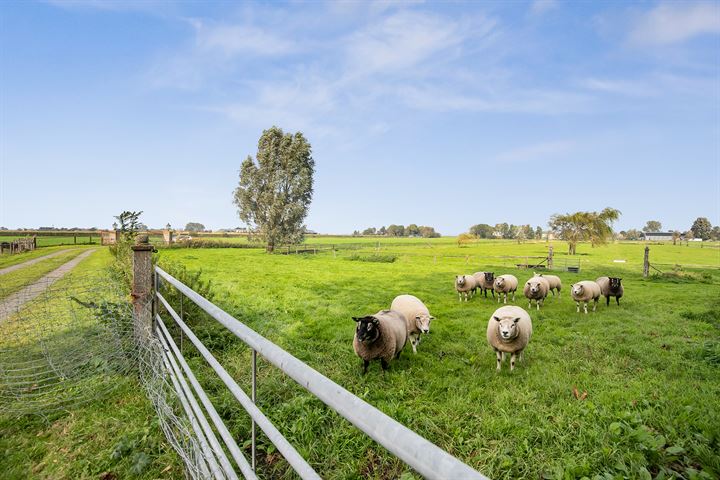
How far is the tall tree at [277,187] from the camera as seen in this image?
46.4 m

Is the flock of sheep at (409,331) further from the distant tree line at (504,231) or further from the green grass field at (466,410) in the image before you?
the distant tree line at (504,231)

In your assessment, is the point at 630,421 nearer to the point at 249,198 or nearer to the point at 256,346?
the point at 256,346

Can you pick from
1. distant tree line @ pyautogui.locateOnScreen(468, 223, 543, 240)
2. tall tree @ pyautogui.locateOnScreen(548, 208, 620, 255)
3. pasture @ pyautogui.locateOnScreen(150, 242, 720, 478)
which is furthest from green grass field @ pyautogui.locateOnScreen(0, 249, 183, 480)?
distant tree line @ pyautogui.locateOnScreen(468, 223, 543, 240)

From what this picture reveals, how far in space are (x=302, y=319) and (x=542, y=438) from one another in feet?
22.8

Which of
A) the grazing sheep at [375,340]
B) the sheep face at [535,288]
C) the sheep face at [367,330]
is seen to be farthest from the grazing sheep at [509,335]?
the sheep face at [535,288]

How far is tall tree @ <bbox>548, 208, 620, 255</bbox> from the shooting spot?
167 feet

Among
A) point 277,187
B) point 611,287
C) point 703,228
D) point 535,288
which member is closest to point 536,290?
point 535,288

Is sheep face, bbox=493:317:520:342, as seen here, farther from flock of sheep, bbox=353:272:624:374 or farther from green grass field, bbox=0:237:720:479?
green grass field, bbox=0:237:720:479

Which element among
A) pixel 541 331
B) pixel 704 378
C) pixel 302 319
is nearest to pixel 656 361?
pixel 704 378

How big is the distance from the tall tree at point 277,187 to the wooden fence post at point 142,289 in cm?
4091

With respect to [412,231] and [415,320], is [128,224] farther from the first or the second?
[412,231]

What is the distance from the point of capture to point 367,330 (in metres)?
6.38

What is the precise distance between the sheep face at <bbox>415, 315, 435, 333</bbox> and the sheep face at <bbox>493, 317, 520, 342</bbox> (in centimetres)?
154

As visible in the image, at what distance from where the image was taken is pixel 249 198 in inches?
1901
